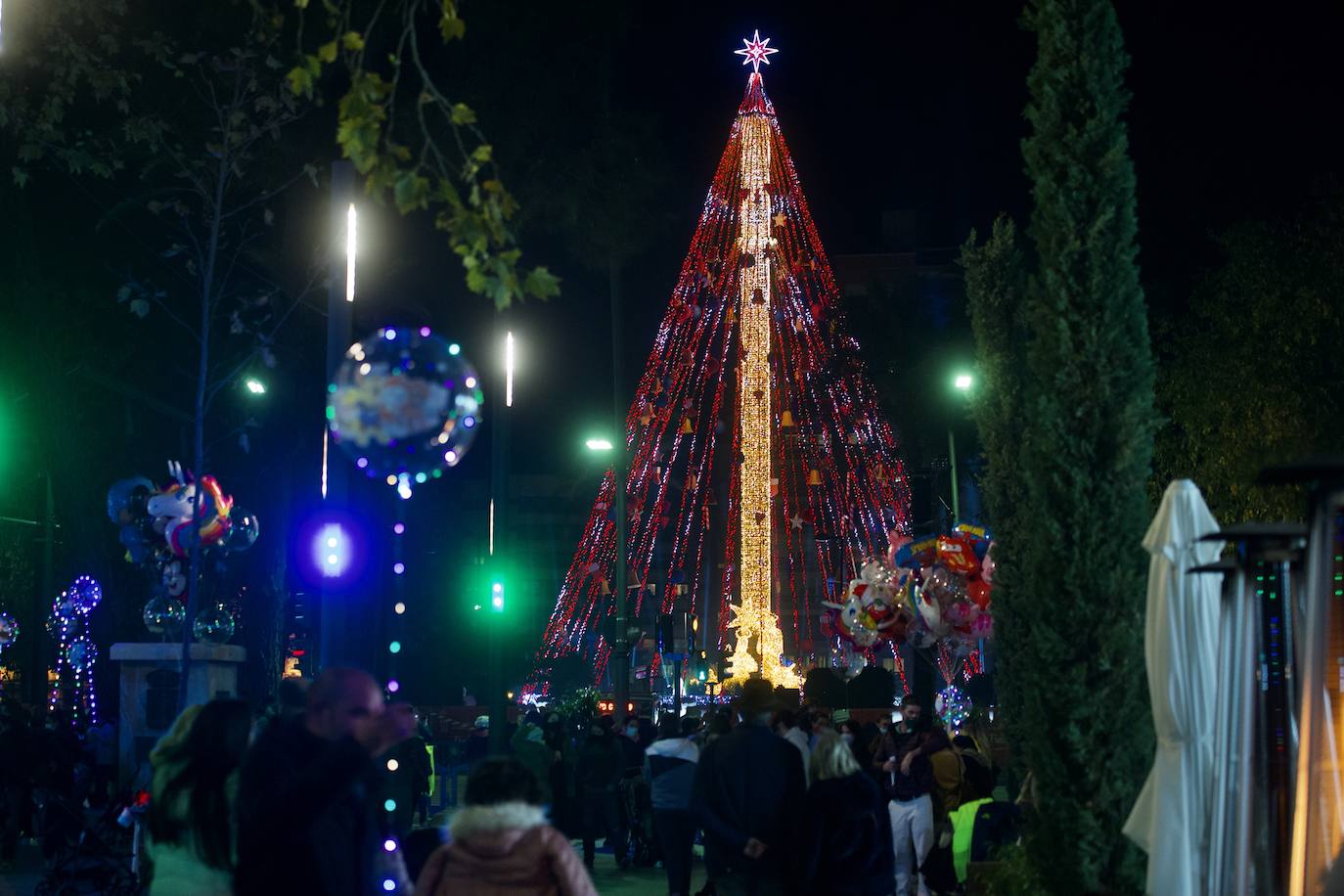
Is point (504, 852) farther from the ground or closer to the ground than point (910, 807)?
farther from the ground

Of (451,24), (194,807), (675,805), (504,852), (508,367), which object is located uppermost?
(508,367)

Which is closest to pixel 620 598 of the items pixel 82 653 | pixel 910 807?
pixel 82 653

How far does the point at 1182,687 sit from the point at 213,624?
1272cm

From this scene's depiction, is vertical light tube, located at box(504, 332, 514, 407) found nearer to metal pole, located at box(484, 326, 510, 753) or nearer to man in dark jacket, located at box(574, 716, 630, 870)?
metal pole, located at box(484, 326, 510, 753)

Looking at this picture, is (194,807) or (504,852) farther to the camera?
(194,807)

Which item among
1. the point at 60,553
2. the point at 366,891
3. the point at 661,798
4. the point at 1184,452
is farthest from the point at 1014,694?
the point at 60,553

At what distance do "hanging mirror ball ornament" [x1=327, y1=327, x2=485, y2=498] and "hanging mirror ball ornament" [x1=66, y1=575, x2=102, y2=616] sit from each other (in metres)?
24.7

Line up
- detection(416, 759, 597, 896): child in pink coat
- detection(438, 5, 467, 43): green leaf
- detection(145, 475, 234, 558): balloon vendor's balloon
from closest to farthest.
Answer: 1. detection(416, 759, 597, 896): child in pink coat
2. detection(438, 5, 467, 43): green leaf
3. detection(145, 475, 234, 558): balloon vendor's balloon

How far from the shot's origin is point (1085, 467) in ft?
36.9

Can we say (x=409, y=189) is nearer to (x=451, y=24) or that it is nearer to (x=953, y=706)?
(x=451, y=24)

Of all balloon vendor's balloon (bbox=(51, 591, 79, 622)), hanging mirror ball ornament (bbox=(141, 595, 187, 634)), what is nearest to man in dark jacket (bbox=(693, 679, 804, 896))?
hanging mirror ball ornament (bbox=(141, 595, 187, 634))

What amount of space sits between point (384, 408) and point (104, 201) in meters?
16.6

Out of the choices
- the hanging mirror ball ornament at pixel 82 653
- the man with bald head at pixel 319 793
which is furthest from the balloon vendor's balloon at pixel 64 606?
the man with bald head at pixel 319 793

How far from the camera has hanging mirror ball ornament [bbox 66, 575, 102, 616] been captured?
33.9m
